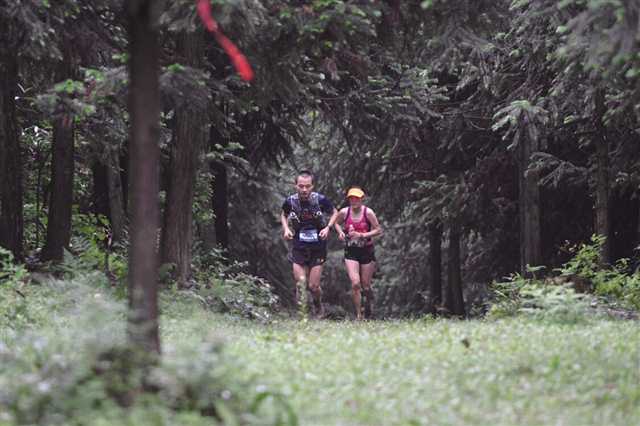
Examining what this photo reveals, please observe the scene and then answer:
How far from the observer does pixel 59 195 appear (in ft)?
55.5

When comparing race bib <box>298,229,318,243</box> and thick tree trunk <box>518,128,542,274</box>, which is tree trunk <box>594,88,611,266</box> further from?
race bib <box>298,229,318,243</box>

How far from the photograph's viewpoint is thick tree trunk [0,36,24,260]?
1560 centimetres

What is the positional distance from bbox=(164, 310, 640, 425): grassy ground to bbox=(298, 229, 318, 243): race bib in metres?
4.67

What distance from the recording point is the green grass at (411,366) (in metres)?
6.97

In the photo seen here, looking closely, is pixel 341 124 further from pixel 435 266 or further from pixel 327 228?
pixel 435 266

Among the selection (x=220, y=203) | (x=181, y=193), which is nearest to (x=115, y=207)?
(x=220, y=203)

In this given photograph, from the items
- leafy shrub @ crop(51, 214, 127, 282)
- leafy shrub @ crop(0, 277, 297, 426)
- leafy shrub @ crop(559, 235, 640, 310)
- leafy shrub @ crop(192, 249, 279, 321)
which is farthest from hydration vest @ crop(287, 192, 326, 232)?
leafy shrub @ crop(0, 277, 297, 426)

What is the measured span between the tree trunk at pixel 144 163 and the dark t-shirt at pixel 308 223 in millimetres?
9129

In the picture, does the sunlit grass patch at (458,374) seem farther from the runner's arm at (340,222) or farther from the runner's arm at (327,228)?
the runner's arm at (340,222)

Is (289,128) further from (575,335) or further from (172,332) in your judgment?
(575,335)

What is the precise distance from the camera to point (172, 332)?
12.0 m

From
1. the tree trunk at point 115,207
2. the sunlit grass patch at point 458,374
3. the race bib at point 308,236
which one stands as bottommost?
the sunlit grass patch at point 458,374

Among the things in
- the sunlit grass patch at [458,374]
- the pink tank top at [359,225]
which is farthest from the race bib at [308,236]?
the sunlit grass patch at [458,374]

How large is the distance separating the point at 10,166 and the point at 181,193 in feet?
8.94
